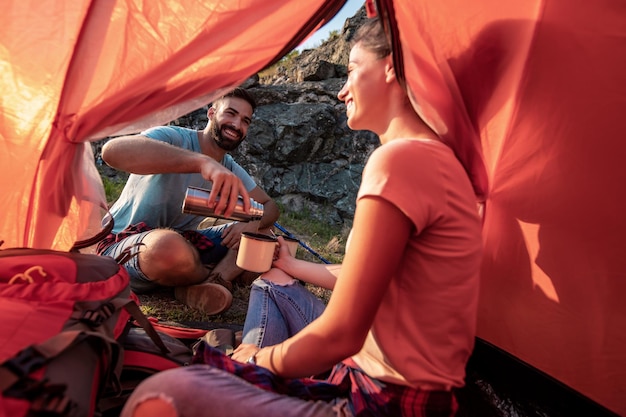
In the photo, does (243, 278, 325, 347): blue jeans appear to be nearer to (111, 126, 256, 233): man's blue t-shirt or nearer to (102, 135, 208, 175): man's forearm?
(102, 135, 208, 175): man's forearm

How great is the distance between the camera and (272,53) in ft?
4.53

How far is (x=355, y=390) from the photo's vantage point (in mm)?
914

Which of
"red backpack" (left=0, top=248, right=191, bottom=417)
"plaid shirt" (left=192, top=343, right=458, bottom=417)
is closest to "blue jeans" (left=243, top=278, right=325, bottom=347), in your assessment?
"red backpack" (left=0, top=248, right=191, bottom=417)

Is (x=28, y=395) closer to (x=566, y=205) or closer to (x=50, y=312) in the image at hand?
(x=50, y=312)

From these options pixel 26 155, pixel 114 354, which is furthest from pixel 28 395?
pixel 26 155

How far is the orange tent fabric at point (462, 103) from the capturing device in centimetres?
112

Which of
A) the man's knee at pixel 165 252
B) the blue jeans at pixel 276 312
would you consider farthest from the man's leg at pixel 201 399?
the man's knee at pixel 165 252

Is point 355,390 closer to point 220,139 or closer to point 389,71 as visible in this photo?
point 389,71

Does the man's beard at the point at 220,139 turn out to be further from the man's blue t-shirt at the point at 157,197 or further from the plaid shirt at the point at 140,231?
the plaid shirt at the point at 140,231

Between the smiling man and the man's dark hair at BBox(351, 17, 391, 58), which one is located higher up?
the man's dark hair at BBox(351, 17, 391, 58)

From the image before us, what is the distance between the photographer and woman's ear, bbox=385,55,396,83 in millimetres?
1035

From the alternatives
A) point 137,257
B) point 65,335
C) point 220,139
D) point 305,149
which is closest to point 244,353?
point 65,335

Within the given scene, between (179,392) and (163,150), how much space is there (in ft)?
4.26

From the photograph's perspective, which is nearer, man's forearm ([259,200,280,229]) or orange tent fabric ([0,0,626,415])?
orange tent fabric ([0,0,626,415])
